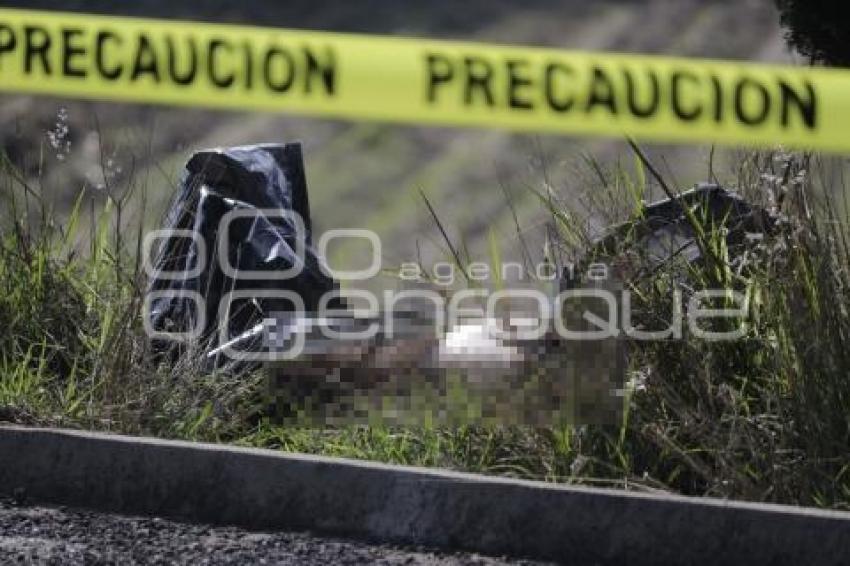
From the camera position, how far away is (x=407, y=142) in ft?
75.8

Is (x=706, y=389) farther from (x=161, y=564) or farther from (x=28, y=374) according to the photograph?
(x=28, y=374)

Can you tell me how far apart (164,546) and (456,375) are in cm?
102

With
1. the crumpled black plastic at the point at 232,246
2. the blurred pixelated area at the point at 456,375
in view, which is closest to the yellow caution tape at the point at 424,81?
the crumpled black plastic at the point at 232,246

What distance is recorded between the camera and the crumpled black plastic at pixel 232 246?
6.93m

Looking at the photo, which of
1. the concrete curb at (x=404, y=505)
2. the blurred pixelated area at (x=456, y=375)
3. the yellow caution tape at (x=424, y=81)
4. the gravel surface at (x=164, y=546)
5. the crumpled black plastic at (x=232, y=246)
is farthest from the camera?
the crumpled black plastic at (x=232, y=246)

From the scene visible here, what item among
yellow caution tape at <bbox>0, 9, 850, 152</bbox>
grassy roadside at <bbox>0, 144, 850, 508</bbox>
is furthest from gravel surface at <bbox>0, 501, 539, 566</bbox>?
yellow caution tape at <bbox>0, 9, 850, 152</bbox>

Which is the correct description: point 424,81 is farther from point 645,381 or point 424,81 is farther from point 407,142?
point 407,142

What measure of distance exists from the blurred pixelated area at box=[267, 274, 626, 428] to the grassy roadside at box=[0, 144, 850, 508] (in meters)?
0.05

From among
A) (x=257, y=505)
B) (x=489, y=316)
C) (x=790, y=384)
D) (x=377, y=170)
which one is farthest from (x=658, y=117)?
(x=377, y=170)

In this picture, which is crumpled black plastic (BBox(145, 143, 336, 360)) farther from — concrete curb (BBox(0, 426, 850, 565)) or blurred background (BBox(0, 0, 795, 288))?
concrete curb (BBox(0, 426, 850, 565))

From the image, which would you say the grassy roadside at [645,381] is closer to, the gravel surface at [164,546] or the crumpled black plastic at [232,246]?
the crumpled black plastic at [232,246]

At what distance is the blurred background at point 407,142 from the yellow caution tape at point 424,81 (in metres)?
0.12

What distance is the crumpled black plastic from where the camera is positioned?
693 cm

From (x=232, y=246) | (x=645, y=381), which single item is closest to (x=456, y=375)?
(x=645, y=381)
